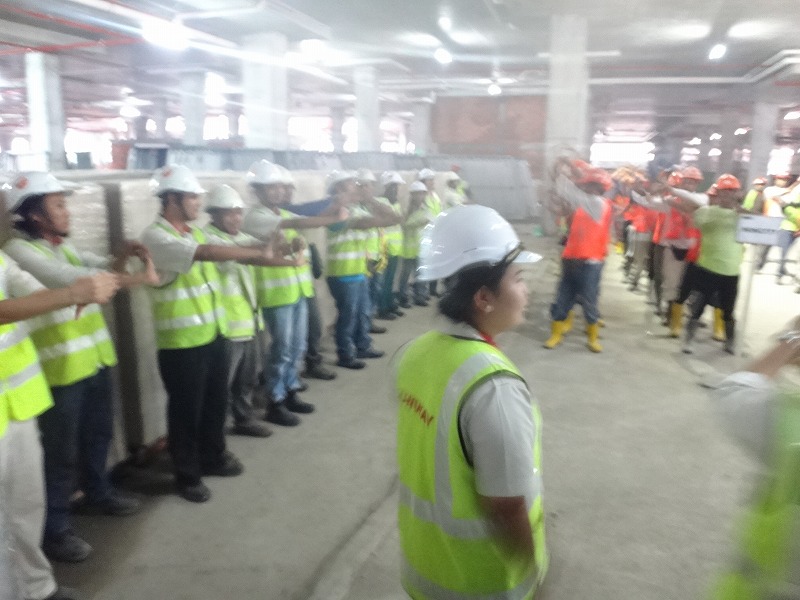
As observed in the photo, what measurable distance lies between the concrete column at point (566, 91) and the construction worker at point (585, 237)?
603cm

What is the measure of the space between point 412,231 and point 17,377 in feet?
19.4

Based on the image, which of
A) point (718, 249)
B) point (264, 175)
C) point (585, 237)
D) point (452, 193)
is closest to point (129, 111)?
point (452, 193)

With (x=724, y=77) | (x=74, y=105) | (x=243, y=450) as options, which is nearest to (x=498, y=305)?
Result: (x=243, y=450)

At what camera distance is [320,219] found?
459 centimetres

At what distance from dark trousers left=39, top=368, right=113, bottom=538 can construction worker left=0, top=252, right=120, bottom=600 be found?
1.06 feet

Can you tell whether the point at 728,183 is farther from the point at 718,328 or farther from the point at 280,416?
the point at 280,416

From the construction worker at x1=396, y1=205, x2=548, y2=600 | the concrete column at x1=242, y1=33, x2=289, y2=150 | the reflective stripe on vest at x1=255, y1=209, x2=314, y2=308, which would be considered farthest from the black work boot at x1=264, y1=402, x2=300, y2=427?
the concrete column at x1=242, y1=33, x2=289, y2=150

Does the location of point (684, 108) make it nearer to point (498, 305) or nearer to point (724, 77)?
point (724, 77)

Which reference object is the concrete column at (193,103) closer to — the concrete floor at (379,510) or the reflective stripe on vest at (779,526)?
the concrete floor at (379,510)

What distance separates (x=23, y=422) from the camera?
2402 mm

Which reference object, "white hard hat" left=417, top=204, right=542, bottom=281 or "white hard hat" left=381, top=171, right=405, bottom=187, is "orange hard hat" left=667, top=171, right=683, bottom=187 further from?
"white hard hat" left=417, top=204, right=542, bottom=281

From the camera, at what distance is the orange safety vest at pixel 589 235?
5.97m

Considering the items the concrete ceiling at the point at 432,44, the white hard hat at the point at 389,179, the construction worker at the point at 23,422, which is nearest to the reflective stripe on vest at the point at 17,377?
the construction worker at the point at 23,422

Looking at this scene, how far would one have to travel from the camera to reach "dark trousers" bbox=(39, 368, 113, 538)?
9.31 feet
